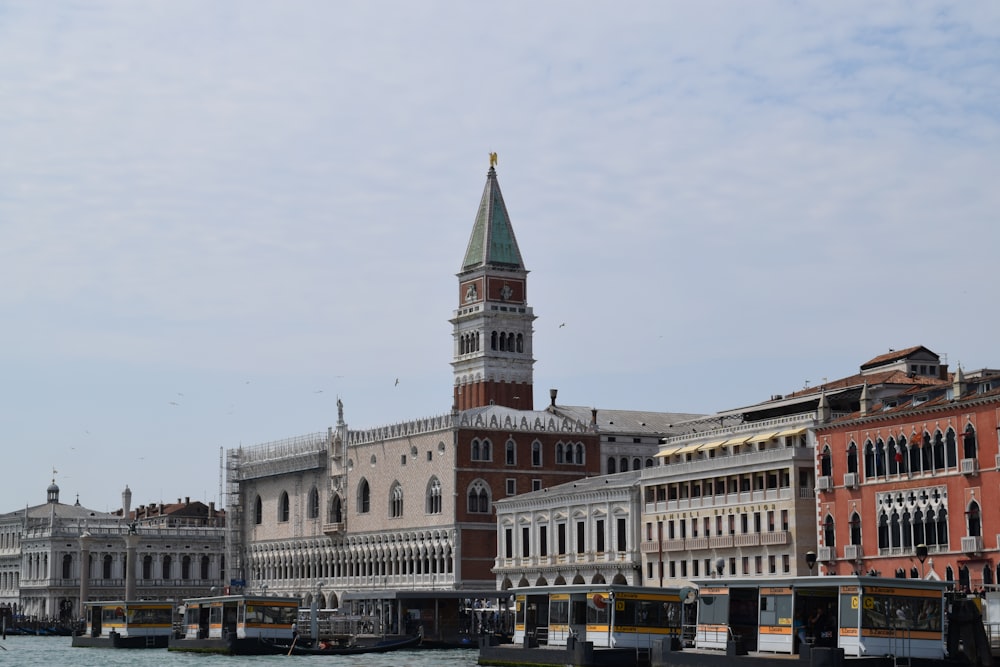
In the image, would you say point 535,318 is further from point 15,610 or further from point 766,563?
point 15,610

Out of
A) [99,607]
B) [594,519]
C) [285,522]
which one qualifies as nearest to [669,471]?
[594,519]

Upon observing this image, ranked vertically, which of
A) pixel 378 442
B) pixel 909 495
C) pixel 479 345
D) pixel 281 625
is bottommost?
pixel 281 625

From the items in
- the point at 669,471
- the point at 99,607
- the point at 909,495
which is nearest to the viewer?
the point at 909,495

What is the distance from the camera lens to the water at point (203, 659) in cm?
6588

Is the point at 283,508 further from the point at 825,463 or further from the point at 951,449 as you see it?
the point at 951,449

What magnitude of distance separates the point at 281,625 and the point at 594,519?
1905 cm

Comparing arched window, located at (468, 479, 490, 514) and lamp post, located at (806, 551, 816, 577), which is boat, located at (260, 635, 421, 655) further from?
arched window, located at (468, 479, 490, 514)

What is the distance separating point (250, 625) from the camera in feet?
244

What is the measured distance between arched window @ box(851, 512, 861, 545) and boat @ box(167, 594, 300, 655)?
24.2 metres

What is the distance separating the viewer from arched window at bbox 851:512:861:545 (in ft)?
219

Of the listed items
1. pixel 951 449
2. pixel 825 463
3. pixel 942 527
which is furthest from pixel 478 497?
pixel 951 449

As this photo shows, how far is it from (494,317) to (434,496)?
18598 mm

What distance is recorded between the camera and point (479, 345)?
117 meters

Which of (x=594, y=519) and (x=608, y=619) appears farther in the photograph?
(x=594, y=519)
